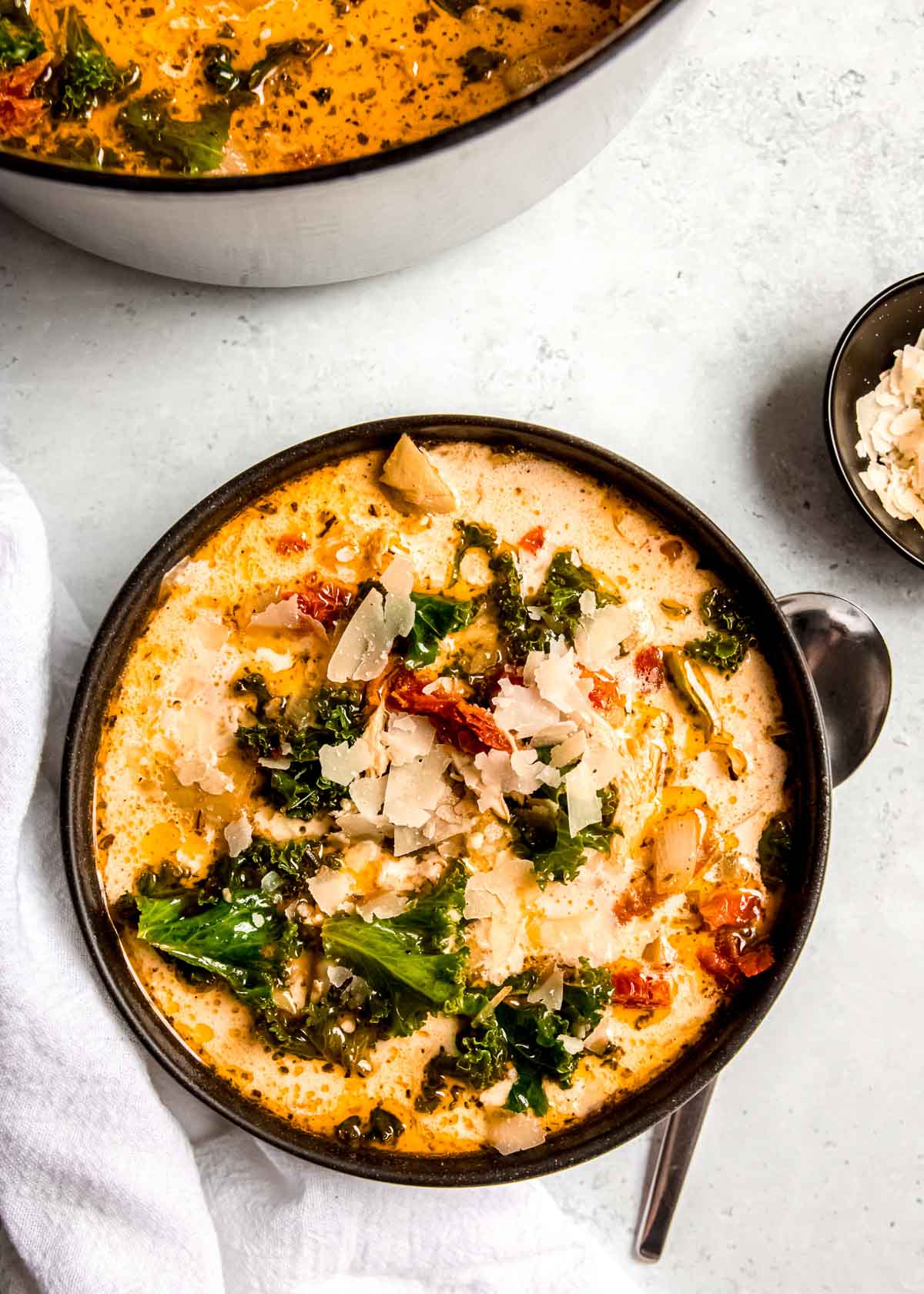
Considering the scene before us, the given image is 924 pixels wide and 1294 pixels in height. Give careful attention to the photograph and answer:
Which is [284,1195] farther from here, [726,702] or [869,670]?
[869,670]

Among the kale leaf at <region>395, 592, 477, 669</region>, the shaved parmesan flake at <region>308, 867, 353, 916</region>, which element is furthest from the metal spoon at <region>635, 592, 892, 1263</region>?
the shaved parmesan flake at <region>308, 867, 353, 916</region>

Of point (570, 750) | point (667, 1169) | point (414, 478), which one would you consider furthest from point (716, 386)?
point (667, 1169)

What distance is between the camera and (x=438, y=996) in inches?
72.5

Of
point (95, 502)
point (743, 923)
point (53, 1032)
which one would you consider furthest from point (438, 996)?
point (95, 502)

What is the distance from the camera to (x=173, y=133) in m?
1.68

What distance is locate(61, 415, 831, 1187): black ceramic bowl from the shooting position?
5.90ft

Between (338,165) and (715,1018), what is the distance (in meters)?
1.31

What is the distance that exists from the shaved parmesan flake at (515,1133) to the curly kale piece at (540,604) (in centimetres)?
67

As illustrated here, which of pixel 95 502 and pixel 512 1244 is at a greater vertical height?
pixel 95 502

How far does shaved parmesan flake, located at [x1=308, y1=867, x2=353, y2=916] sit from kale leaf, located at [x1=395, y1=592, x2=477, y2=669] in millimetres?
322

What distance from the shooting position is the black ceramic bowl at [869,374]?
2055 mm

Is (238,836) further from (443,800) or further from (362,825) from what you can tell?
(443,800)

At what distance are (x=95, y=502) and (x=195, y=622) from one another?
0.32 meters

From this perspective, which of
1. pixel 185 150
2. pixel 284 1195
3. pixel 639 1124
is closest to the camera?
pixel 185 150
